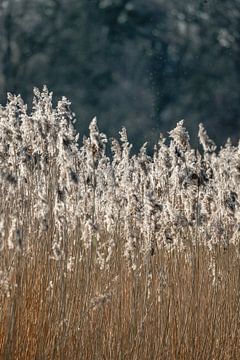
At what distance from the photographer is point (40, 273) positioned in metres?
3.74

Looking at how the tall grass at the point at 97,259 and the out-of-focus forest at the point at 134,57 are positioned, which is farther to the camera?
the out-of-focus forest at the point at 134,57

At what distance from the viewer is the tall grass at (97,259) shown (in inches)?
138

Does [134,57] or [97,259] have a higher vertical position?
[134,57]

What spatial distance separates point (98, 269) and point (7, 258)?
1.60 feet

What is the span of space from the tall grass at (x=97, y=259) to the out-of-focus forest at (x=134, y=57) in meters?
20.4

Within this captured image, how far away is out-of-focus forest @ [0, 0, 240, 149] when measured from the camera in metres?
25.4

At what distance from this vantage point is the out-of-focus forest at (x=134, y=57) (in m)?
25.4

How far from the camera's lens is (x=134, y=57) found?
26.9 m

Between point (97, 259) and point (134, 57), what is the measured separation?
23.3 m

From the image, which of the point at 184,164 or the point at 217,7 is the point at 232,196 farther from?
the point at 217,7

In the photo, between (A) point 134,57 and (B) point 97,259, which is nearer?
(B) point 97,259

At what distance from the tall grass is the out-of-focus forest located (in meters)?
20.4

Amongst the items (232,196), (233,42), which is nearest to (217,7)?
(233,42)

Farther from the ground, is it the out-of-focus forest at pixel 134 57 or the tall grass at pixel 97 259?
the out-of-focus forest at pixel 134 57
